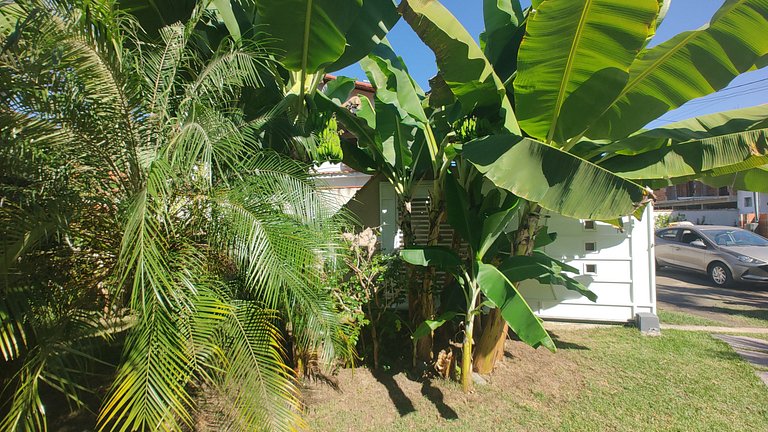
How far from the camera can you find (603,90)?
135 inches

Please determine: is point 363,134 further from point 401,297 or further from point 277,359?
point 277,359

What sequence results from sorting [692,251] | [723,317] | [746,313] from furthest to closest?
[692,251] → [746,313] → [723,317]

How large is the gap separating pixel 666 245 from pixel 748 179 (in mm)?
8268

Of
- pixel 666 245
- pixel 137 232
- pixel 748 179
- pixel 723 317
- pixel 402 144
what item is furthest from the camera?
pixel 666 245

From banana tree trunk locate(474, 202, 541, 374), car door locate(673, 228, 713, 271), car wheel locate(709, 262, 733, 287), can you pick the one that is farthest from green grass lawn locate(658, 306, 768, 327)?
banana tree trunk locate(474, 202, 541, 374)

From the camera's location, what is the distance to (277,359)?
3.20m

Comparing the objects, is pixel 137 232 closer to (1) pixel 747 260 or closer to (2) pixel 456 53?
(2) pixel 456 53

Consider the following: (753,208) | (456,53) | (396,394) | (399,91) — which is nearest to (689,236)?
(396,394)

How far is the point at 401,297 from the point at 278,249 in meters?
2.97

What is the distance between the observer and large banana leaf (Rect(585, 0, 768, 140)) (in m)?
3.14

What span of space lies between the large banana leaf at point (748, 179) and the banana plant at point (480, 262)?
7.53 feet

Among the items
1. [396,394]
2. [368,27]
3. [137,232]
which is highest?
[368,27]

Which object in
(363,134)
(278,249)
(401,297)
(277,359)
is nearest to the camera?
A: (278,249)

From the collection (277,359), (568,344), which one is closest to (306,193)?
(277,359)
